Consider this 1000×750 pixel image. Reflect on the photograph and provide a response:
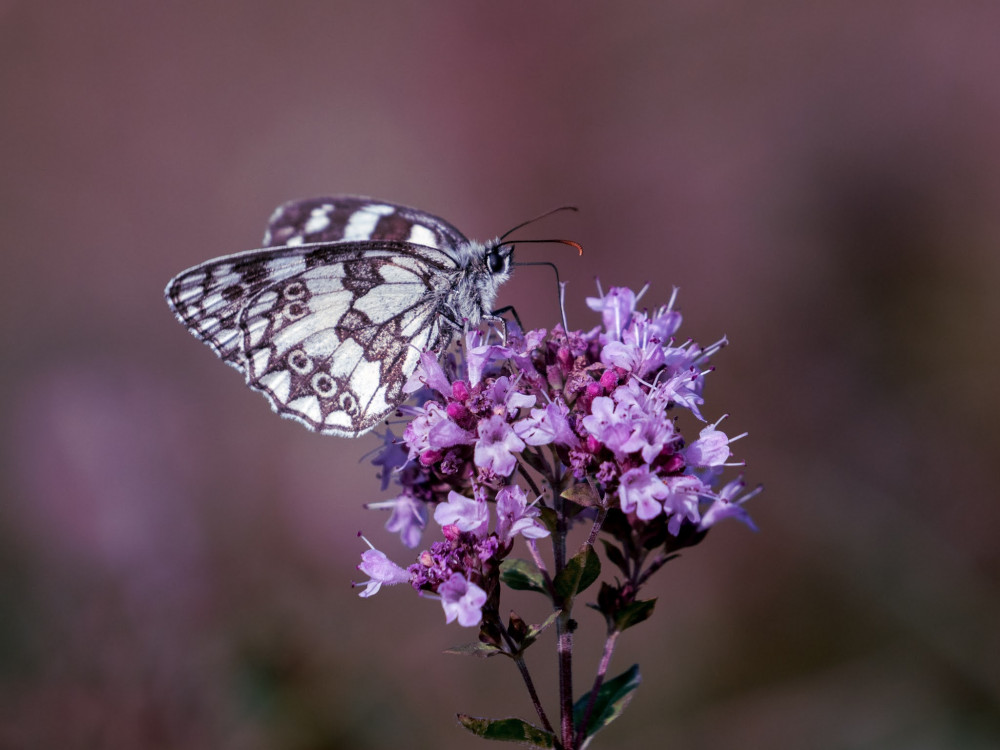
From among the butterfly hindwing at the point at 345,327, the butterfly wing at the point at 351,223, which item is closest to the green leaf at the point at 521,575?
the butterfly hindwing at the point at 345,327

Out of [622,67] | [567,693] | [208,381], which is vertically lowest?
[567,693]

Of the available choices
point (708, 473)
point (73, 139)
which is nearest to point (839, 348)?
point (708, 473)

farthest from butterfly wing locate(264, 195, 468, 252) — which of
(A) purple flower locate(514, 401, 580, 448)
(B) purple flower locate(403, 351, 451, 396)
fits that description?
(A) purple flower locate(514, 401, 580, 448)

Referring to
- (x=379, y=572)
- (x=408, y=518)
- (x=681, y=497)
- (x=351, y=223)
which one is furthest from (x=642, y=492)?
(x=351, y=223)

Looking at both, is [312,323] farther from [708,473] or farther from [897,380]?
[897,380]

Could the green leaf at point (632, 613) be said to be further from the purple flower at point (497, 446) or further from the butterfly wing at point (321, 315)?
the butterfly wing at point (321, 315)

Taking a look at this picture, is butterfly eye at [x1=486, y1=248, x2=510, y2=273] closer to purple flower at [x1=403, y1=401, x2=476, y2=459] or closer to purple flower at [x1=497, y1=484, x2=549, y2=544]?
purple flower at [x1=403, y1=401, x2=476, y2=459]

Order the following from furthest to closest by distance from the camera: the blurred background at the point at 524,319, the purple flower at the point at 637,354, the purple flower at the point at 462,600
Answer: the blurred background at the point at 524,319 → the purple flower at the point at 637,354 → the purple flower at the point at 462,600

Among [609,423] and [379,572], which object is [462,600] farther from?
[609,423]
